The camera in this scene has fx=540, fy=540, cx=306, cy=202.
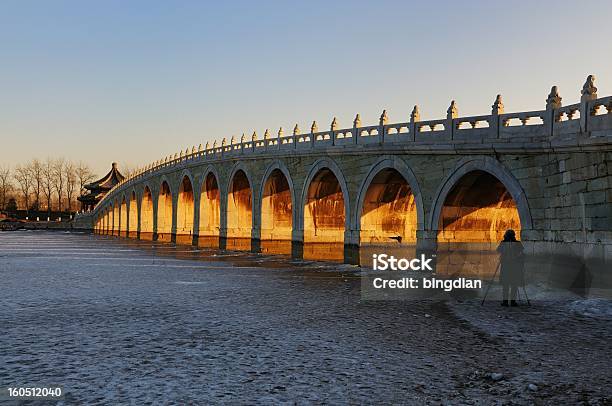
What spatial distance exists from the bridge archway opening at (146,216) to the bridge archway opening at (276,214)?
30110 millimetres

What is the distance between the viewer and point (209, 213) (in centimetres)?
4494

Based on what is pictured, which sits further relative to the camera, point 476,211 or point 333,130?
point 333,130

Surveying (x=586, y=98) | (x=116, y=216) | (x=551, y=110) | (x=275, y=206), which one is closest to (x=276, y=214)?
(x=275, y=206)

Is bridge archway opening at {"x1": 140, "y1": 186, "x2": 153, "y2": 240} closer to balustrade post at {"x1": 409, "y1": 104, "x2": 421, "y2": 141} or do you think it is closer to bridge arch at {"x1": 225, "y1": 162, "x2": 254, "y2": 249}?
bridge arch at {"x1": 225, "y1": 162, "x2": 254, "y2": 249}

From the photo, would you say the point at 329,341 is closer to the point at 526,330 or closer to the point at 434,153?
the point at 526,330

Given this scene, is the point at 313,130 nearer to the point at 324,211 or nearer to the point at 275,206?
the point at 324,211

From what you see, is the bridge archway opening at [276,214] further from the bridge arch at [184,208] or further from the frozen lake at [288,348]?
the frozen lake at [288,348]

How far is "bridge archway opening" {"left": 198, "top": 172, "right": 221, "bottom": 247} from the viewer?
144ft

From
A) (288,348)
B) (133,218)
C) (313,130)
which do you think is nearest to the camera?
(288,348)

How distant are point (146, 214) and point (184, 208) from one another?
14.8 m

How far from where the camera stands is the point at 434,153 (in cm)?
2136

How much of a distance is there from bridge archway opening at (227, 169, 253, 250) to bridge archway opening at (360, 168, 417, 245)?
48.0 ft

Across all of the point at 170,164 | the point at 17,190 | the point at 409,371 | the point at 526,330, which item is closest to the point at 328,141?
the point at 526,330

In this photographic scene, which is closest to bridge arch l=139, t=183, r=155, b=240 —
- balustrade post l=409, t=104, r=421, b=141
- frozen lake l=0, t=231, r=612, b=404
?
balustrade post l=409, t=104, r=421, b=141
